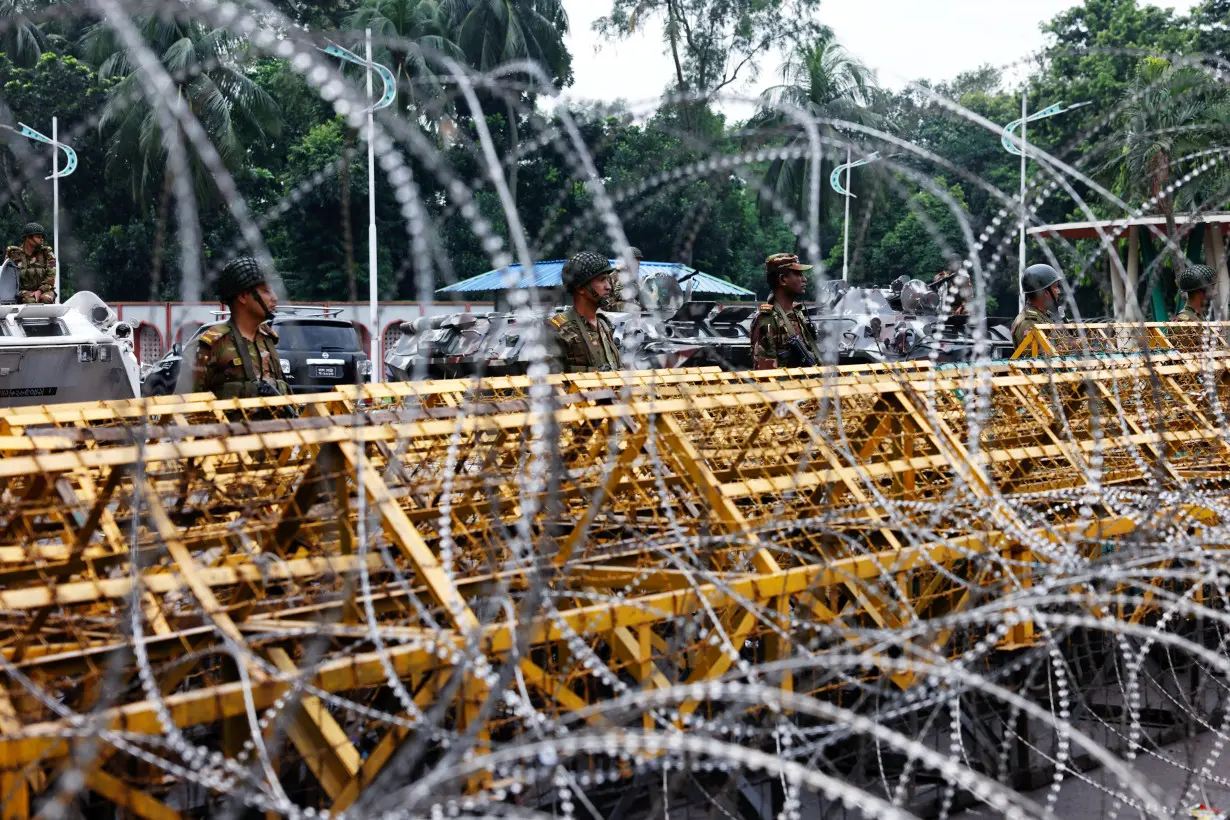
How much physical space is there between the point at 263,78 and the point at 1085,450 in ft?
97.4

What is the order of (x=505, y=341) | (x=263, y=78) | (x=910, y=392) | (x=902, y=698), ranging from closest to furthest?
1. (x=902, y=698)
2. (x=910, y=392)
3. (x=505, y=341)
4. (x=263, y=78)

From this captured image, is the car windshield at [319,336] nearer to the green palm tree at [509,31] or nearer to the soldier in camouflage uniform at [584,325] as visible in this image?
the green palm tree at [509,31]

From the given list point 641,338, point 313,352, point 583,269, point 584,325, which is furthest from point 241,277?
point 313,352

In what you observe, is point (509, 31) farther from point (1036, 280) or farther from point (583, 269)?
point (583, 269)

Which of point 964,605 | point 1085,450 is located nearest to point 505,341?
point 1085,450

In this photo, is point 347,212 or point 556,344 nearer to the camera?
point 347,212

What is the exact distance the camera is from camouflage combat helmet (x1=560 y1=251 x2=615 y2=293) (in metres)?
7.59

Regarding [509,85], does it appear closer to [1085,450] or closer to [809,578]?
[809,578]

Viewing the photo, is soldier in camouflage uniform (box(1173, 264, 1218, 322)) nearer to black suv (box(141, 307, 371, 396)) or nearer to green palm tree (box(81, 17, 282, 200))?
green palm tree (box(81, 17, 282, 200))

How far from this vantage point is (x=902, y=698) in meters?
3.56

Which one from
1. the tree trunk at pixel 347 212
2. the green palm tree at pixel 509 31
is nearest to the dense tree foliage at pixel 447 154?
the green palm tree at pixel 509 31

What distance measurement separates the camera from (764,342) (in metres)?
9.02

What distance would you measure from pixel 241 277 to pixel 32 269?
9.42m

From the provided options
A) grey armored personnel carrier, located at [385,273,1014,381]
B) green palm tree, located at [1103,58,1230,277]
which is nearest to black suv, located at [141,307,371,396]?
grey armored personnel carrier, located at [385,273,1014,381]
